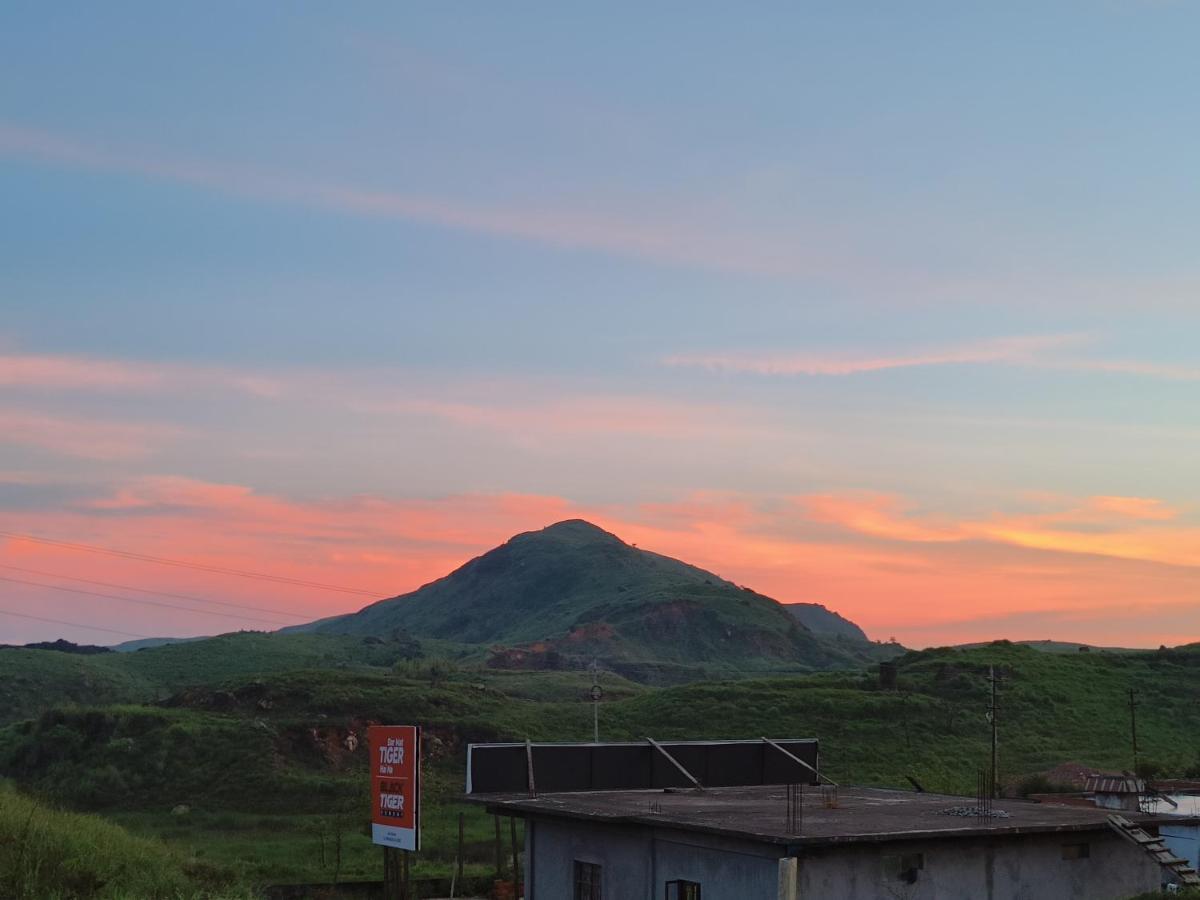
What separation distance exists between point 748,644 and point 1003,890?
168 m

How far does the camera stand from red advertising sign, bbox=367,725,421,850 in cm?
2477

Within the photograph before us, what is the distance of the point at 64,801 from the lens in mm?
63344

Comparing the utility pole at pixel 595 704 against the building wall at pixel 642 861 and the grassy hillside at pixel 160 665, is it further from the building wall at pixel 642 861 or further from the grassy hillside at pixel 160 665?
the grassy hillside at pixel 160 665

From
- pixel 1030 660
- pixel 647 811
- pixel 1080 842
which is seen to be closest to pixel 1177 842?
pixel 1080 842

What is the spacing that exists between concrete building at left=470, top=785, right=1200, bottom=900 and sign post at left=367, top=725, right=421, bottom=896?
7.79 feet

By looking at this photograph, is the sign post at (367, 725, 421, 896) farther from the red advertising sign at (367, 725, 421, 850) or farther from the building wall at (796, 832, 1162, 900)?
the building wall at (796, 832, 1162, 900)

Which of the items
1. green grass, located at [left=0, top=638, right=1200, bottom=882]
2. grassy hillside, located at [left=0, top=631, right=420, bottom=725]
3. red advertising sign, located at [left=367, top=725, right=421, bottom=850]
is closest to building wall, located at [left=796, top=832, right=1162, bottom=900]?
red advertising sign, located at [left=367, top=725, right=421, bottom=850]

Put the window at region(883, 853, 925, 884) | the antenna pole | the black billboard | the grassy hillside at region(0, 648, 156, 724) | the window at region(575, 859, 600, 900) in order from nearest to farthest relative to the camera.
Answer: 1. the window at region(883, 853, 925, 884)
2. the window at region(575, 859, 600, 900)
3. the black billboard
4. the antenna pole
5. the grassy hillside at region(0, 648, 156, 724)

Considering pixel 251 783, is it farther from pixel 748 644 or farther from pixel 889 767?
pixel 748 644

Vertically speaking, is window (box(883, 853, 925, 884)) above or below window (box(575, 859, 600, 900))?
above

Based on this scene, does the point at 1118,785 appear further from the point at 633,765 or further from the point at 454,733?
the point at 454,733

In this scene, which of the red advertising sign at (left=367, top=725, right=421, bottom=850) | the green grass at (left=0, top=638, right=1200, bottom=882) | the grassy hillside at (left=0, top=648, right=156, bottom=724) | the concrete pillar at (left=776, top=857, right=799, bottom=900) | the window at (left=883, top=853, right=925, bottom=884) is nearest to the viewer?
the concrete pillar at (left=776, top=857, right=799, bottom=900)

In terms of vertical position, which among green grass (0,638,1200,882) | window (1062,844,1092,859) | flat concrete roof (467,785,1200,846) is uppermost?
flat concrete roof (467,785,1200,846)

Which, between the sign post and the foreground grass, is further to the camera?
the sign post
